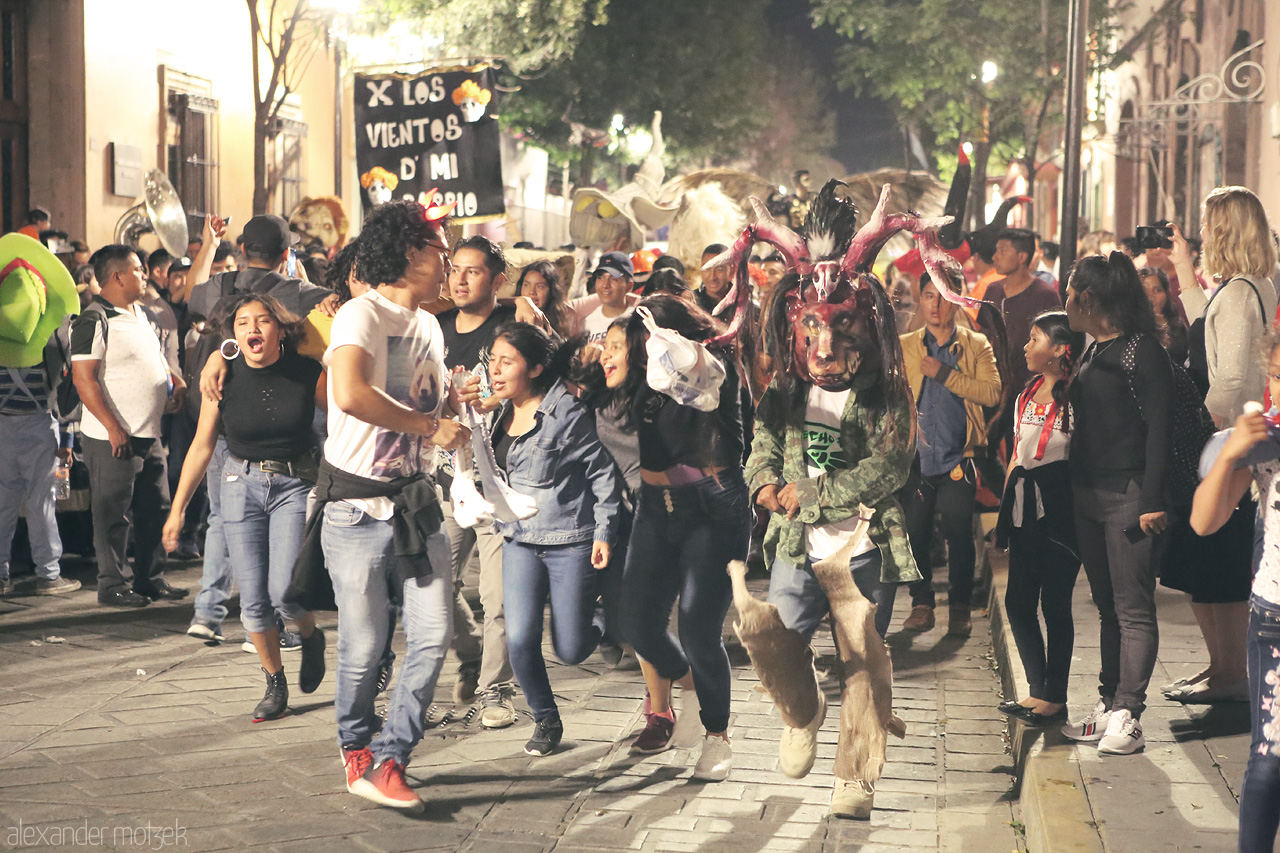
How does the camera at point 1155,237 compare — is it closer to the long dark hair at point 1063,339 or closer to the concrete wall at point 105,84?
the long dark hair at point 1063,339

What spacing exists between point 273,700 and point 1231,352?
4.25 m

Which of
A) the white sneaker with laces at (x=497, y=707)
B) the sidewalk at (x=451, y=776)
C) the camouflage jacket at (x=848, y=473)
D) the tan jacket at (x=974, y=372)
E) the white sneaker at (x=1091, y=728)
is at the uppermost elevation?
the tan jacket at (x=974, y=372)

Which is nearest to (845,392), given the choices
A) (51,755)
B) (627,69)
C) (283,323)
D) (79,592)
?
(283,323)

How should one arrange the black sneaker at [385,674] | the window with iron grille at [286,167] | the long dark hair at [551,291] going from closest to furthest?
the black sneaker at [385,674], the long dark hair at [551,291], the window with iron grille at [286,167]

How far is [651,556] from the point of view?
534 cm

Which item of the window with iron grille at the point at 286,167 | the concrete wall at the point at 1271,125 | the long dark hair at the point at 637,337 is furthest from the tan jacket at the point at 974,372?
the window with iron grille at the point at 286,167

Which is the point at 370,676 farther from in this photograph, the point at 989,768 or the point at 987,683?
the point at 987,683

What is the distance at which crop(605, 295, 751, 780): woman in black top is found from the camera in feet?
17.4

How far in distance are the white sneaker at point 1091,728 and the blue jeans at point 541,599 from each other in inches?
73.2

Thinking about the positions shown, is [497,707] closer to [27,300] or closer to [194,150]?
[27,300]

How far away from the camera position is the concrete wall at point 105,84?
16.0 meters

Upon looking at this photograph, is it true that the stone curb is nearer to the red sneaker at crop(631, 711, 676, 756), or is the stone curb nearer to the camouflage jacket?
the camouflage jacket

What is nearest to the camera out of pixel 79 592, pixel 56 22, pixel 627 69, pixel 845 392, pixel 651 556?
pixel 845 392

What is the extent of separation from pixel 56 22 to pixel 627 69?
14.1m
